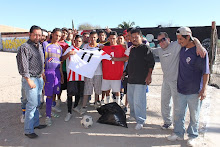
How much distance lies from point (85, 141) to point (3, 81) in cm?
737

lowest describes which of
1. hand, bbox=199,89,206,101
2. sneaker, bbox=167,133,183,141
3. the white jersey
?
sneaker, bbox=167,133,183,141

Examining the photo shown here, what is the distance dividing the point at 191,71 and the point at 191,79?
0.46 ft

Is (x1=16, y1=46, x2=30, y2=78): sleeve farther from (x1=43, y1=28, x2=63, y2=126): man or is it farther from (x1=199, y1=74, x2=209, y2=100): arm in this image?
(x1=199, y1=74, x2=209, y2=100): arm

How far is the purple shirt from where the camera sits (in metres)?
3.10

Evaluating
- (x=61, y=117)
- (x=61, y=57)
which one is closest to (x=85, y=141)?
(x=61, y=117)

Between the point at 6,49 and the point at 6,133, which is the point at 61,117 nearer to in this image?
the point at 6,133

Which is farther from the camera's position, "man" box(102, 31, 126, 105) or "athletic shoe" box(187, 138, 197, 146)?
"man" box(102, 31, 126, 105)

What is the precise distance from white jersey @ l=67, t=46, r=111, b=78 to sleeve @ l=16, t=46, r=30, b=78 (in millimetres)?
1403

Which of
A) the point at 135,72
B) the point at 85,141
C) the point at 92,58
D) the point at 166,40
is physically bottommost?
Answer: the point at 85,141

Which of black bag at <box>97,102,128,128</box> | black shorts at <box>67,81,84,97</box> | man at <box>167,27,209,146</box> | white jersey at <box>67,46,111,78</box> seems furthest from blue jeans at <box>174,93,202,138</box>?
black shorts at <box>67,81,84,97</box>

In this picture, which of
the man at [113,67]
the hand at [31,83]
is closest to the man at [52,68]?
the hand at [31,83]

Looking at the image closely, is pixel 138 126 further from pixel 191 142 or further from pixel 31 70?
pixel 31 70

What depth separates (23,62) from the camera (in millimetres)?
3191

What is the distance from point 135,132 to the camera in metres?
3.86
